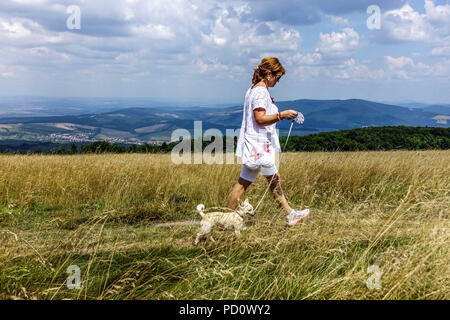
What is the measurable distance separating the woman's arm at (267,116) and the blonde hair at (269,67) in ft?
1.60

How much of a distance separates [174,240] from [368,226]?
7.53ft

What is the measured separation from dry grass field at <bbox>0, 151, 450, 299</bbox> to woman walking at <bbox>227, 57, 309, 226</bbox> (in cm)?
63

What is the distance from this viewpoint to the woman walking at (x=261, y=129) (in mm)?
4270

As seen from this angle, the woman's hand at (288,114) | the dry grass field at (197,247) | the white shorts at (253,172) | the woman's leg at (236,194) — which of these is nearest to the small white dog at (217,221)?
the dry grass field at (197,247)

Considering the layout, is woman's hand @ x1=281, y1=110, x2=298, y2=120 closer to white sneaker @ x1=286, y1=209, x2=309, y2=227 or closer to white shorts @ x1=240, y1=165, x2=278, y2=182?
white shorts @ x1=240, y1=165, x2=278, y2=182

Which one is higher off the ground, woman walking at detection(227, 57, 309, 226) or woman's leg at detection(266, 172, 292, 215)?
woman walking at detection(227, 57, 309, 226)

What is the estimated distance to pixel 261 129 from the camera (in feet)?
14.5

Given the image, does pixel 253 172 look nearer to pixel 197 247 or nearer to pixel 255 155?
pixel 255 155

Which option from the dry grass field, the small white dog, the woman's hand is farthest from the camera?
the woman's hand

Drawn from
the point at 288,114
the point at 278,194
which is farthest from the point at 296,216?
the point at 288,114

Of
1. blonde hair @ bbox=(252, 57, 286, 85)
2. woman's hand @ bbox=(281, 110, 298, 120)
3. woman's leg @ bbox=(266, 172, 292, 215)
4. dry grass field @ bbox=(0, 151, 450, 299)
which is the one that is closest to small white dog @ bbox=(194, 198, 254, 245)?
dry grass field @ bbox=(0, 151, 450, 299)

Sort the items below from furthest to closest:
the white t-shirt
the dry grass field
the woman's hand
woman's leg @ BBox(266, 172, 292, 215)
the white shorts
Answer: woman's leg @ BBox(266, 172, 292, 215) < the white shorts < the white t-shirt < the woman's hand < the dry grass field

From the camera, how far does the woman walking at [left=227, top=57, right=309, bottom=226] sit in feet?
14.0
